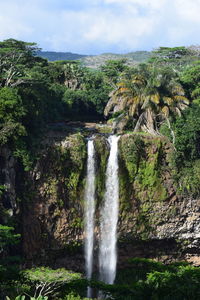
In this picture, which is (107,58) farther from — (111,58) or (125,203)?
(125,203)

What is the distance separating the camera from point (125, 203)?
24.5 metres

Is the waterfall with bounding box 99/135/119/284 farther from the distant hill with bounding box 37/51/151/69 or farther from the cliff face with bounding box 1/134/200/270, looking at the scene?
the distant hill with bounding box 37/51/151/69

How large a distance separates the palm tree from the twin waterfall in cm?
327

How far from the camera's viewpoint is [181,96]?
89.1ft

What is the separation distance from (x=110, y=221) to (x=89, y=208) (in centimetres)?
157

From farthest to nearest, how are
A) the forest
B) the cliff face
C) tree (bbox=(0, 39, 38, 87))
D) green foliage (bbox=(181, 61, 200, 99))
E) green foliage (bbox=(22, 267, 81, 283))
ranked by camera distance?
1. green foliage (bbox=(181, 61, 200, 99))
2. tree (bbox=(0, 39, 38, 87))
3. the cliff face
4. the forest
5. green foliage (bbox=(22, 267, 81, 283))

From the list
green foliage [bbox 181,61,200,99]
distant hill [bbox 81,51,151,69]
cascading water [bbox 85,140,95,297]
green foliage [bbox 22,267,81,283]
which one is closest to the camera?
green foliage [bbox 22,267,81,283]

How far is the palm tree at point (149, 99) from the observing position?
26422mm

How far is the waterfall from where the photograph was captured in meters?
24.4

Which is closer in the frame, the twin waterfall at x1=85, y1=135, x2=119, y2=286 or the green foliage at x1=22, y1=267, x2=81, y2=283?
the green foliage at x1=22, y1=267, x2=81, y2=283

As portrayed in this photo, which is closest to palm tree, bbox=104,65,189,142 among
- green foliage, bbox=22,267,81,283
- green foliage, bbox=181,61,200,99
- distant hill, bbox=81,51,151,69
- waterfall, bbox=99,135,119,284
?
waterfall, bbox=99,135,119,284

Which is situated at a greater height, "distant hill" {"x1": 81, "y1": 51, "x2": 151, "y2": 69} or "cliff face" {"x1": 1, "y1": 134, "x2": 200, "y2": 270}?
"distant hill" {"x1": 81, "y1": 51, "x2": 151, "y2": 69}

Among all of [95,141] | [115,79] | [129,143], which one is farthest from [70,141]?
[115,79]

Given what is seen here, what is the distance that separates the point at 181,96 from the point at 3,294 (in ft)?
58.4
